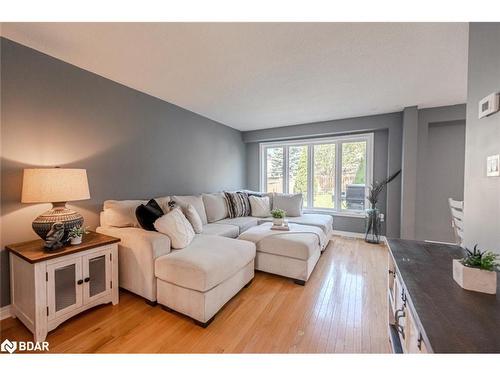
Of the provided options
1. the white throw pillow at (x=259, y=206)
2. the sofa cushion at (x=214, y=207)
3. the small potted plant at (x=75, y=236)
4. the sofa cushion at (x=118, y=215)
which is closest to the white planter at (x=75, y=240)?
the small potted plant at (x=75, y=236)

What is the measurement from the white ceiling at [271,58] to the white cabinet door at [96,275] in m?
1.77

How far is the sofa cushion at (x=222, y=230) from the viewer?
2.62 meters

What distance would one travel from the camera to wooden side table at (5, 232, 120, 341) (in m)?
1.41

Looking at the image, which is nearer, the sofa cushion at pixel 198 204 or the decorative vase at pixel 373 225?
the sofa cushion at pixel 198 204

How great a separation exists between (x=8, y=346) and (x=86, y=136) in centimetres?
179

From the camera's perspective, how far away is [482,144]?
1.18 m

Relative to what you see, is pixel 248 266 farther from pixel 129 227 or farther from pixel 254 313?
pixel 129 227

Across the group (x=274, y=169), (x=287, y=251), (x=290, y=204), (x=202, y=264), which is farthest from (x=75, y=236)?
(x=274, y=169)

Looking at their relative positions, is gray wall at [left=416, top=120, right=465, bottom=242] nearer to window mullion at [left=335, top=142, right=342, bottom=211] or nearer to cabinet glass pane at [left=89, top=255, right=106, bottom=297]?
window mullion at [left=335, top=142, right=342, bottom=211]

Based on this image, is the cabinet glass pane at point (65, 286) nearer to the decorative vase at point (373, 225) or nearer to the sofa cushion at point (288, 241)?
the sofa cushion at point (288, 241)

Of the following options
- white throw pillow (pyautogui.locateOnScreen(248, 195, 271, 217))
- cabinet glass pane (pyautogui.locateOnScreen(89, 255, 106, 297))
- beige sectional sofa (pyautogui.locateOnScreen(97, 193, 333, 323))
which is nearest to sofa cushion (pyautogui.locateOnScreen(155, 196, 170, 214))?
beige sectional sofa (pyautogui.locateOnScreen(97, 193, 333, 323))
